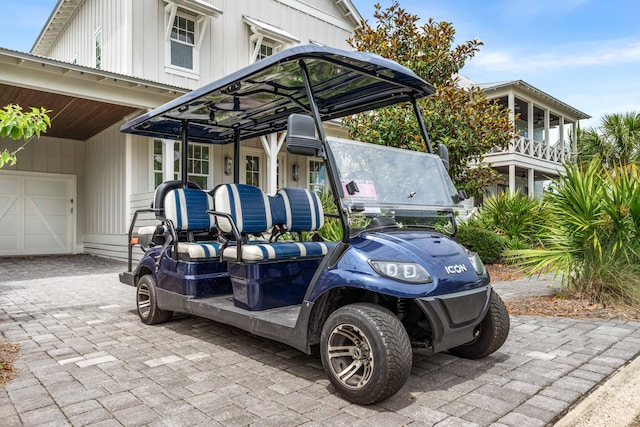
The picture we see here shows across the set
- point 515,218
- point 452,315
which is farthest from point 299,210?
point 515,218

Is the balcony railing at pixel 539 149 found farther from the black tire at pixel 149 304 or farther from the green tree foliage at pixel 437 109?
the black tire at pixel 149 304

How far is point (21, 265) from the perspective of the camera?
9.15 metres

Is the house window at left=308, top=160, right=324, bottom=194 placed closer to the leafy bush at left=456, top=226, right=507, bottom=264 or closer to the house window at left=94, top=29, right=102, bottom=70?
the leafy bush at left=456, top=226, right=507, bottom=264

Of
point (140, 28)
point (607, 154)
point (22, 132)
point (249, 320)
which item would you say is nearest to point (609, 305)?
point (249, 320)

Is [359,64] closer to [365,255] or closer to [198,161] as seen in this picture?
[365,255]

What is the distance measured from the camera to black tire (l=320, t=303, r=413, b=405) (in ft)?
7.72

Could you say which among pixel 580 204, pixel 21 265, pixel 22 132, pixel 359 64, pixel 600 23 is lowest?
pixel 21 265

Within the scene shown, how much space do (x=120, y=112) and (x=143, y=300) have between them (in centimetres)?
638

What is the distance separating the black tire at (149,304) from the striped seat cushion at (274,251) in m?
1.15

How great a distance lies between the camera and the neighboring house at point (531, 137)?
52.6ft

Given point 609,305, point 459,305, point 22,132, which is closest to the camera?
point 459,305

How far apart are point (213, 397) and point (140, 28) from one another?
370 inches

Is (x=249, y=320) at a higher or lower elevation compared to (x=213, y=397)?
higher

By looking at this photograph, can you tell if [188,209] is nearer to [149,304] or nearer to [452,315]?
[149,304]
